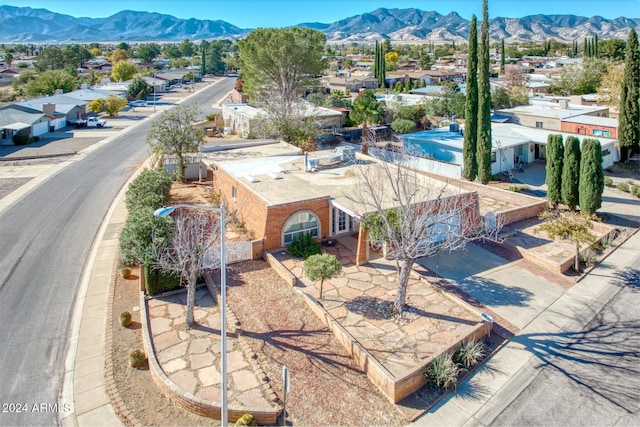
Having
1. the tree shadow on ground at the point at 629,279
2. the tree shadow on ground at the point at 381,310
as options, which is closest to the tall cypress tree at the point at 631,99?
the tree shadow on ground at the point at 629,279

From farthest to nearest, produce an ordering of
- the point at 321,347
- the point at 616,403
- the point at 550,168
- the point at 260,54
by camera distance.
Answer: the point at 260,54, the point at 550,168, the point at 321,347, the point at 616,403

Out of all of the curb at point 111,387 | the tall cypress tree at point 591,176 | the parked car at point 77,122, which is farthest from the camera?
the parked car at point 77,122

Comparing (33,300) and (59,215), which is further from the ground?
(59,215)

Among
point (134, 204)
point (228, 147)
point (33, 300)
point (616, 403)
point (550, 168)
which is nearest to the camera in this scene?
point (616, 403)

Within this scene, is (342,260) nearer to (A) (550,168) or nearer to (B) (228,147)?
(A) (550,168)

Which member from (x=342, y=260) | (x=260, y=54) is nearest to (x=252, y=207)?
(x=342, y=260)

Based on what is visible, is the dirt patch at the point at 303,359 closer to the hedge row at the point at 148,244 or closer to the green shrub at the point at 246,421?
Result: the green shrub at the point at 246,421
